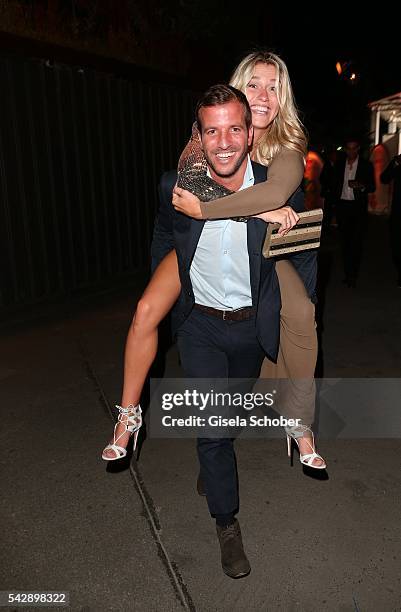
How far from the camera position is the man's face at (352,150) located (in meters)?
7.71

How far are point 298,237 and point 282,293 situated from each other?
0.45 m

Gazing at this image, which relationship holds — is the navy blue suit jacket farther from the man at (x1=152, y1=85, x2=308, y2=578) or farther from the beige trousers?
the beige trousers

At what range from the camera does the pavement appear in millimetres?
2438

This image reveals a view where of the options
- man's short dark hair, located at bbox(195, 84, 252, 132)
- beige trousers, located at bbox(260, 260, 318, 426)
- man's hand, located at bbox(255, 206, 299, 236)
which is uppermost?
man's short dark hair, located at bbox(195, 84, 252, 132)

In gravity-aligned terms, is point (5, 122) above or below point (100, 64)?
below

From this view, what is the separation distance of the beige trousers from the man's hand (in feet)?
1.24

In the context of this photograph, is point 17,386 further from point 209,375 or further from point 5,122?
point 5,122

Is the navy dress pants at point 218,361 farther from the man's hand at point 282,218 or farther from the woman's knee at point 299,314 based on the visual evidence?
the man's hand at point 282,218

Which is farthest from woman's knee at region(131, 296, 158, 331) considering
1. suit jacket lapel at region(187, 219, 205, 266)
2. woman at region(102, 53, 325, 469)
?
suit jacket lapel at region(187, 219, 205, 266)

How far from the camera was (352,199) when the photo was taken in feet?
25.5

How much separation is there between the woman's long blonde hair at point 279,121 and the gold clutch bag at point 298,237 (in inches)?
18.8

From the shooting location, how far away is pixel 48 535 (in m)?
2.82

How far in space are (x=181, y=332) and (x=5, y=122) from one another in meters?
4.52

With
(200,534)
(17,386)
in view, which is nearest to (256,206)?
(200,534)
